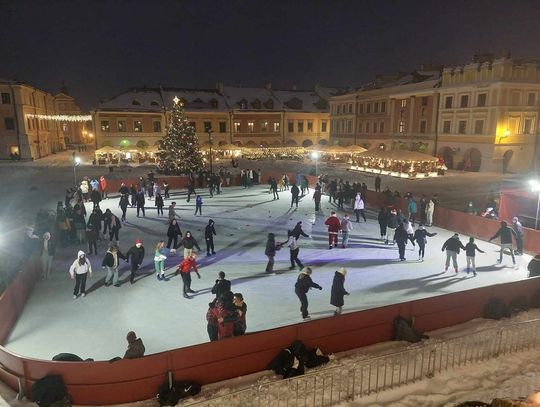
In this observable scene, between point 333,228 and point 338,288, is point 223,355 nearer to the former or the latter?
point 338,288

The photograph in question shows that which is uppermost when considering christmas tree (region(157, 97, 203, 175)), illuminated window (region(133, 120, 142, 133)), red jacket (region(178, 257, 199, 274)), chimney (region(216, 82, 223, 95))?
chimney (region(216, 82, 223, 95))

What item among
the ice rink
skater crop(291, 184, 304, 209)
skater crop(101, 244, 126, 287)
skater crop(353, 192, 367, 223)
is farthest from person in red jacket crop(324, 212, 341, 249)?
skater crop(101, 244, 126, 287)

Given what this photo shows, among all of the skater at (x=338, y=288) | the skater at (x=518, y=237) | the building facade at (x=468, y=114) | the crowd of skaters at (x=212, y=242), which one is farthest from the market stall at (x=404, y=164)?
the skater at (x=338, y=288)

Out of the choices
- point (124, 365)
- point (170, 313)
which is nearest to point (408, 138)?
point (170, 313)

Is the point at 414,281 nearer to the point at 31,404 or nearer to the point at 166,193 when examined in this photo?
the point at 31,404

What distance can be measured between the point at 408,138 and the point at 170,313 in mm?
40684

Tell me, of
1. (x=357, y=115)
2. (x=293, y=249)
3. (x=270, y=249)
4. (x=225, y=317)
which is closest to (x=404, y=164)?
(x=357, y=115)

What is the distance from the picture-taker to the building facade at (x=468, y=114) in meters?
35.9

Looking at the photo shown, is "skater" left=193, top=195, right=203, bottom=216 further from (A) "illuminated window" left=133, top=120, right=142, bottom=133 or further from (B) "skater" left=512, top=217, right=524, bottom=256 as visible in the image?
(A) "illuminated window" left=133, top=120, right=142, bottom=133

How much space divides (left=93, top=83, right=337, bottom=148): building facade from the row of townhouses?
0.41 ft

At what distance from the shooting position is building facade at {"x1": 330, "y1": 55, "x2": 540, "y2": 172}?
35906mm

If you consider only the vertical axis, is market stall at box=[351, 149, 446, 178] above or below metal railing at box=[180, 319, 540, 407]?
above

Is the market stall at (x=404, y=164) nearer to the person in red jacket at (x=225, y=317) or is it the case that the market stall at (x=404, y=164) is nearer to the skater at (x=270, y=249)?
the skater at (x=270, y=249)

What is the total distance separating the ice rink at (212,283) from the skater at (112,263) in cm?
27
